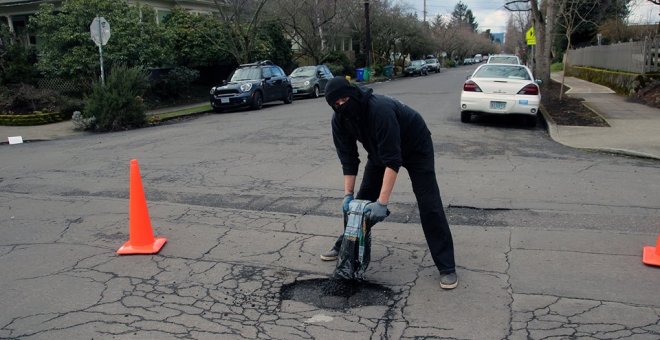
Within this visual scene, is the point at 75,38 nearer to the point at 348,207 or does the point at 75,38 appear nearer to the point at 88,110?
the point at 88,110

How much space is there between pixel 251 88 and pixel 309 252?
15.3 meters

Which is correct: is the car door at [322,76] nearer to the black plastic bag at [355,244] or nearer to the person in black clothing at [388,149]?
the person in black clothing at [388,149]

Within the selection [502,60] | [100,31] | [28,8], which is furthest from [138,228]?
[28,8]

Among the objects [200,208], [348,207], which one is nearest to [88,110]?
[200,208]

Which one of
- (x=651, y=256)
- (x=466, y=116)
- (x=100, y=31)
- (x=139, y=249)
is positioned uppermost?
(x=100, y=31)

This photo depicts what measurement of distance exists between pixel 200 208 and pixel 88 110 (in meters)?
10.4

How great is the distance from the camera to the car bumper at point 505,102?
1262cm

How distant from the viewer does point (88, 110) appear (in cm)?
1549

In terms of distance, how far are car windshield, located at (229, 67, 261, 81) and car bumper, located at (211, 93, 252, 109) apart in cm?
118

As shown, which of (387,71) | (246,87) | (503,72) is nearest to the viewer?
(503,72)

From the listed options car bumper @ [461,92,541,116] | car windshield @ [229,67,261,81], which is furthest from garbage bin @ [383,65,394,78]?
car bumper @ [461,92,541,116]

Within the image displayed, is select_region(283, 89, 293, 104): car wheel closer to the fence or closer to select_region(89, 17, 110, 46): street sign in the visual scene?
select_region(89, 17, 110, 46): street sign

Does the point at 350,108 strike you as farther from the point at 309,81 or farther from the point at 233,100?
the point at 309,81

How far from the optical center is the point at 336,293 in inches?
167
